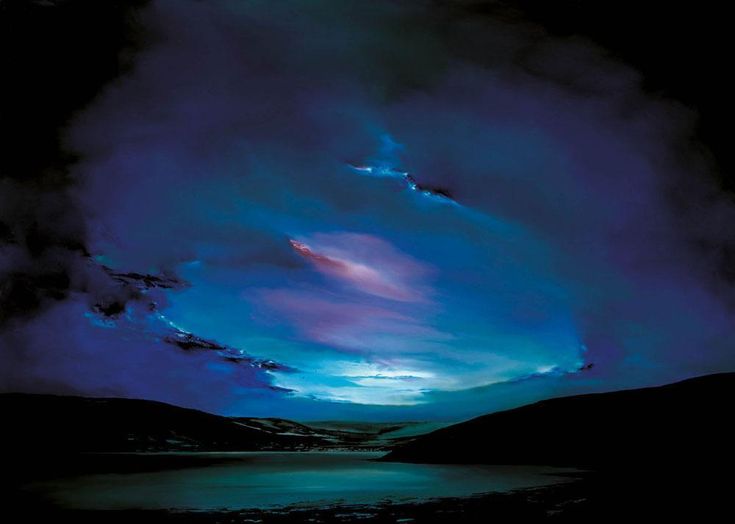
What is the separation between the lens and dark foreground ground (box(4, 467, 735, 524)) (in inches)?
414

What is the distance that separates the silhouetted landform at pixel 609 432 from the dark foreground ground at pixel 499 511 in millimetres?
14376

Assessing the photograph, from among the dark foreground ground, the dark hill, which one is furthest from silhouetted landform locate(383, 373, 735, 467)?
the dark hill

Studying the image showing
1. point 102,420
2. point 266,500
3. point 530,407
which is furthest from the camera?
point 102,420

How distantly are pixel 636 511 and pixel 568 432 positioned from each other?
35.0 meters

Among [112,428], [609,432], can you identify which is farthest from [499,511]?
[112,428]

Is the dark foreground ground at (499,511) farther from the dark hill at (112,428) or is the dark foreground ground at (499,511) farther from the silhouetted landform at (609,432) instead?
the dark hill at (112,428)

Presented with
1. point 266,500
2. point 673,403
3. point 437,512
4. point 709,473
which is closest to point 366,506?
point 437,512

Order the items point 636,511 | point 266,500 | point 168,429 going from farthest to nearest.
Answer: point 168,429 → point 266,500 → point 636,511

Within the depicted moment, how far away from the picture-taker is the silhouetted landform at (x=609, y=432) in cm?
3055

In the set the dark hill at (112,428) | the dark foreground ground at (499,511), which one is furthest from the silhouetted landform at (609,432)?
the dark hill at (112,428)

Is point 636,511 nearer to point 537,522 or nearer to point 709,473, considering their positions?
point 537,522

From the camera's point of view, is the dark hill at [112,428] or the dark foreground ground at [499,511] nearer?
the dark foreground ground at [499,511]

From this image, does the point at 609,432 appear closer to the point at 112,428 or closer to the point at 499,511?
the point at 499,511

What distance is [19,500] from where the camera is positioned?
15695 mm
